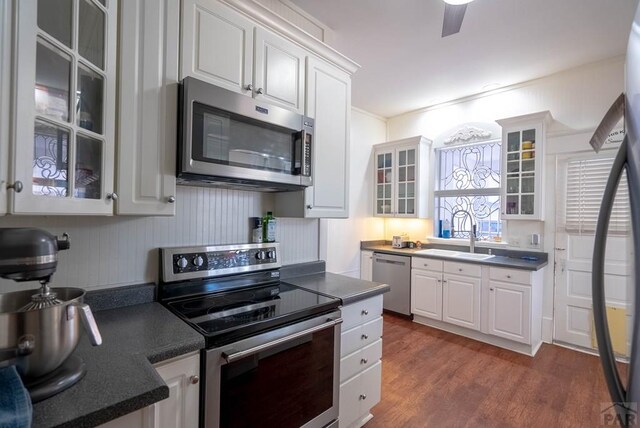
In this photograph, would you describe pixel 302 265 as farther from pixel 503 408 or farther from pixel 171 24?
pixel 503 408

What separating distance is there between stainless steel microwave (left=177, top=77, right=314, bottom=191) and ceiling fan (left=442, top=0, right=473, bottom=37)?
1016 millimetres

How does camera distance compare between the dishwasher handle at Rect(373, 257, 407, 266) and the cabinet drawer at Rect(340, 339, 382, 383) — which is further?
the dishwasher handle at Rect(373, 257, 407, 266)

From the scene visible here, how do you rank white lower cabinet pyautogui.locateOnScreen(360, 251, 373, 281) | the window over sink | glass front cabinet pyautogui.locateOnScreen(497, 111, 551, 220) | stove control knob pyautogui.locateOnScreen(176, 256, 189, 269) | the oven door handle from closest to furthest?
1. the oven door handle
2. stove control knob pyautogui.locateOnScreen(176, 256, 189, 269)
3. glass front cabinet pyautogui.locateOnScreen(497, 111, 551, 220)
4. the window over sink
5. white lower cabinet pyautogui.locateOnScreen(360, 251, 373, 281)

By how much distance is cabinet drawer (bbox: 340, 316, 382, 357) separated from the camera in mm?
1663

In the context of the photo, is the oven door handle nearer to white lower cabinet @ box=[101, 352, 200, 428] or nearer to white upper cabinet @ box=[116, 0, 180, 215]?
white lower cabinet @ box=[101, 352, 200, 428]

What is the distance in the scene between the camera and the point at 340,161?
2.14m

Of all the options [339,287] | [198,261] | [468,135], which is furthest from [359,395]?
[468,135]

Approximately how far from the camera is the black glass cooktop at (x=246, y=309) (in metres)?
1.18

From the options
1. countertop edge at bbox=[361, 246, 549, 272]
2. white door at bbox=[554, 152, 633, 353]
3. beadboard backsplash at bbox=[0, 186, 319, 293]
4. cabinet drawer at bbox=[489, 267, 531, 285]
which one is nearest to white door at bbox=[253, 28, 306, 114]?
beadboard backsplash at bbox=[0, 186, 319, 293]

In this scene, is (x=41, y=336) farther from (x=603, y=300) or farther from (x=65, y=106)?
(x=603, y=300)

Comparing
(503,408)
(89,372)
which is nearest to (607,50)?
(503,408)

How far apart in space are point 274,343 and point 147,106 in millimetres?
1150

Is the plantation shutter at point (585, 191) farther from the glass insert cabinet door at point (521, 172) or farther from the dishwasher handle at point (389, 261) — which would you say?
the dishwasher handle at point (389, 261)

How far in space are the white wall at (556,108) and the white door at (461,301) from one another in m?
0.73
